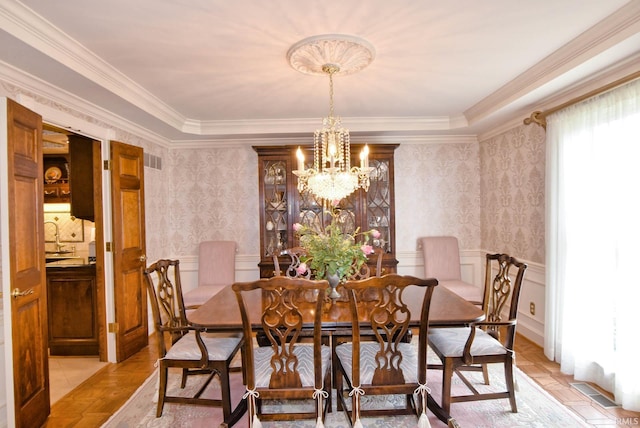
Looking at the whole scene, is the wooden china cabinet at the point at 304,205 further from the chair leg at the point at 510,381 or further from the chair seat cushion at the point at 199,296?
the chair leg at the point at 510,381

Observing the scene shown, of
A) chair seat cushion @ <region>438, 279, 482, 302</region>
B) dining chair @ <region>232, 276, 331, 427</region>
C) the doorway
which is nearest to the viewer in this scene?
dining chair @ <region>232, 276, 331, 427</region>

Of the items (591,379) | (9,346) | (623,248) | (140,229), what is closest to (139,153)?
(140,229)

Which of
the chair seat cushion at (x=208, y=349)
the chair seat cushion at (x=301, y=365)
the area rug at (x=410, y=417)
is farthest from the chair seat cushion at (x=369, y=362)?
the chair seat cushion at (x=208, y=349)

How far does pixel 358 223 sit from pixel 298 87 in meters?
1.97

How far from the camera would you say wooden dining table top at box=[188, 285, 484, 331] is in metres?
2.14

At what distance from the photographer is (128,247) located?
363cm

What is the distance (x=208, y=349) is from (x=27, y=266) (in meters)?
1.23

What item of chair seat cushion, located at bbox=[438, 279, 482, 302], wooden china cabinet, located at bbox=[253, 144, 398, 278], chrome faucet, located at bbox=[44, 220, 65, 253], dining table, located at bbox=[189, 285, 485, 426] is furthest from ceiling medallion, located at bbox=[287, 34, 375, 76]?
chrome faucet, located at bbox=[44, 220, 65, 253]

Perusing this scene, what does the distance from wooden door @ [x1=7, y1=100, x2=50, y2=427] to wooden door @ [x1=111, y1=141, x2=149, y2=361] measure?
3.10 feet

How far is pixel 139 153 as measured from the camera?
3.86m

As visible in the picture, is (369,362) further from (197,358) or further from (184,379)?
(184,379)

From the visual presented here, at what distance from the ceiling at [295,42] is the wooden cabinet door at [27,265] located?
1.52 feet

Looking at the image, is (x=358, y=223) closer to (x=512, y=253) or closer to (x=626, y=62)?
(x=512, y=253)

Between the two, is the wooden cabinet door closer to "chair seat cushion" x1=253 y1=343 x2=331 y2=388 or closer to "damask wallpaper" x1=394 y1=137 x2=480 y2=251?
"chair seat cushion" x1=253 y1=343 x2=331 y2=388
